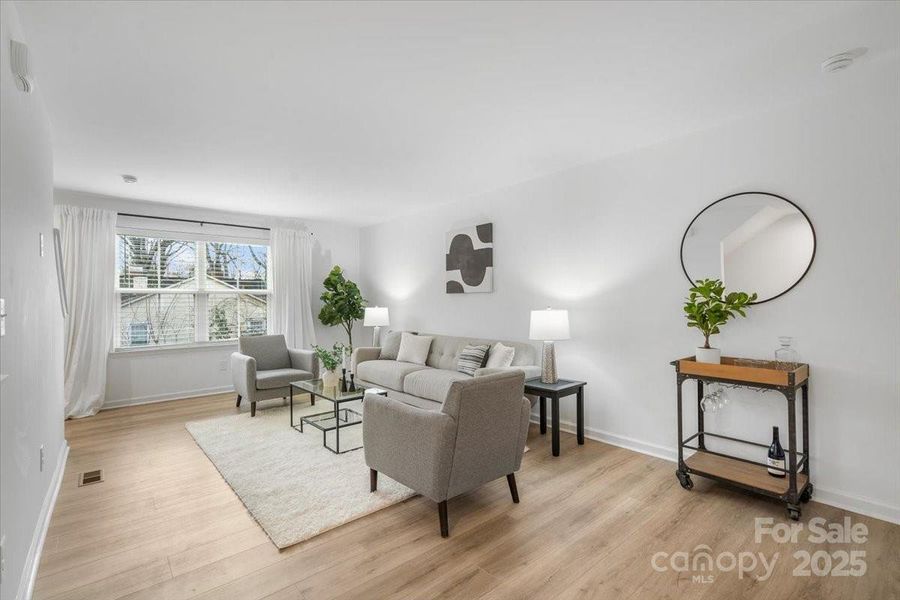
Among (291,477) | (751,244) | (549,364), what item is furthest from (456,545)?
(751,244)

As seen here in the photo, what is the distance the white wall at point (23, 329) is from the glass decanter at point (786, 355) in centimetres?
386

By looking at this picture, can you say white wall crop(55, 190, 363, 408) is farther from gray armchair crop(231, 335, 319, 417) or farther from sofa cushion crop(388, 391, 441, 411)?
sofa cushion crop(388, 391, 441, 411)

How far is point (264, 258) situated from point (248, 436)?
317 centimetres

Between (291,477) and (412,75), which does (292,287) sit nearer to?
(291,477)

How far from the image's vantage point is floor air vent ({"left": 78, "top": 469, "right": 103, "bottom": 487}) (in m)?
2.99

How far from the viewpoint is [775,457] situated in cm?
263

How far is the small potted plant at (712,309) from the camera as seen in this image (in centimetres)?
278

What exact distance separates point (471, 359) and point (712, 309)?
2.33 metres

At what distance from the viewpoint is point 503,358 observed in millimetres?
4270

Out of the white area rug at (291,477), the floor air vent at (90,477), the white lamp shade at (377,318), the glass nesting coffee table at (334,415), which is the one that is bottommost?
the floor air vent at (90,477)

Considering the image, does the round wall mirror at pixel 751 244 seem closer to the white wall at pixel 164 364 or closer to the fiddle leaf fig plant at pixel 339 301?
the fiddle leaf fig plant at pixel 339 301

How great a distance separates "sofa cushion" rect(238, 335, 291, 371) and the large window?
102cm

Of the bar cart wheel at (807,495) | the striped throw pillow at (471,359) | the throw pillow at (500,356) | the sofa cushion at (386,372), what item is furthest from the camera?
the sofa cushion at (386,372)

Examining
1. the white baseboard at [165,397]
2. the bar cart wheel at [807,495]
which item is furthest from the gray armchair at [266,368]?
the bar cart wheel at [807,495]
